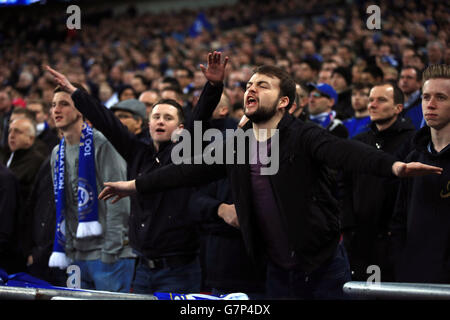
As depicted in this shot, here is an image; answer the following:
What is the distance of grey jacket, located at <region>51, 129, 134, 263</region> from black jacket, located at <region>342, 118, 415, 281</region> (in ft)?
5.05

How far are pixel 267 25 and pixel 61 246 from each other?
14901 mm

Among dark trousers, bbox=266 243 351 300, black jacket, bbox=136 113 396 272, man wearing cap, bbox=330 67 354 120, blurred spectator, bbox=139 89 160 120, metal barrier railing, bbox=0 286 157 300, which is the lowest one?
dark trousers, bbox=266 243 351 300

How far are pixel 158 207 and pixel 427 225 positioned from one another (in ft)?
5.37

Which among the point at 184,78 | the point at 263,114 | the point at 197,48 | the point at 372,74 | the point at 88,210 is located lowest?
the point at 88,210

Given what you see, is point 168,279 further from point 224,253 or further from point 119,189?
point 119,189

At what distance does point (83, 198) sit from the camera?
13.7 feet

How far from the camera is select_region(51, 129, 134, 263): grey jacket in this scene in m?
4.11

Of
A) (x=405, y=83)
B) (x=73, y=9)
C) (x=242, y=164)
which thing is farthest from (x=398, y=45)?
(x=242, y=164)

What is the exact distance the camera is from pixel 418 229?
2.96 metres

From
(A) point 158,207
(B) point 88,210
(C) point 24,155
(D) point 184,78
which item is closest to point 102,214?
(B) point 88,210

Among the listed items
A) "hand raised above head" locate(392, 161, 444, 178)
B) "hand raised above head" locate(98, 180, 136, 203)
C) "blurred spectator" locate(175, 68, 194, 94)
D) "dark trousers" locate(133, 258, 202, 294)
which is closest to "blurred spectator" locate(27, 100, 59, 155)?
"blurred spectator" locate(175, 68, 194, 94)

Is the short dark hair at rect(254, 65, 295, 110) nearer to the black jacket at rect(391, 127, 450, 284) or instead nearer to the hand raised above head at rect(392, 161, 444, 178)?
the black jacket at rect(391, 127, 450, 284)

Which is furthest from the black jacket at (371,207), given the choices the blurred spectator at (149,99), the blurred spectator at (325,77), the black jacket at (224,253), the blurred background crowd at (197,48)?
the blurred spectator at (325,77)
